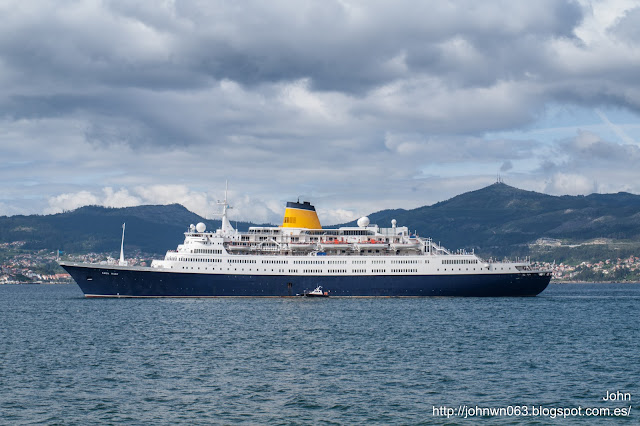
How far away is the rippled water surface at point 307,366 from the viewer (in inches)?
1106

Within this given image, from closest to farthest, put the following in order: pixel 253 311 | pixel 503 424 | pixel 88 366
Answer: pixel 503 424 < pixel 88 366 < pixel 253 311

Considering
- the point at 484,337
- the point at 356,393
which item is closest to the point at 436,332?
the point at 484,337

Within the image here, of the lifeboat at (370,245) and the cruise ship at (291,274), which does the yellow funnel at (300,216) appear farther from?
the lifeboat at (370,245)

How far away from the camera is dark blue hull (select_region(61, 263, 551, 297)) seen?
83250mm

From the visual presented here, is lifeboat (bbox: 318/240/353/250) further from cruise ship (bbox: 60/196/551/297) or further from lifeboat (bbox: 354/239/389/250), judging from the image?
lifeboat (bbox: 354/239/389/250)

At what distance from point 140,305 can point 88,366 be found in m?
37.5

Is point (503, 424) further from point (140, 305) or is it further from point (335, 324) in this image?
point (140, 305)

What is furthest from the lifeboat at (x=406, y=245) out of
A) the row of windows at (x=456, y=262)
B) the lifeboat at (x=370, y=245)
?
the row of windows at (x=456, y=262)

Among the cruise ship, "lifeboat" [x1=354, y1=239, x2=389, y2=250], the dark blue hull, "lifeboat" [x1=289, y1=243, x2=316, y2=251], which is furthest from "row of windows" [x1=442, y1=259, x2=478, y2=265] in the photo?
"lifeboat" [x1=289, y1=243, x2=316, y2=251]

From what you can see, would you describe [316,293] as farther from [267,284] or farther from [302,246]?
[302,246]

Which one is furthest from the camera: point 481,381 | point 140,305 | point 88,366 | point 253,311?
point 140,305

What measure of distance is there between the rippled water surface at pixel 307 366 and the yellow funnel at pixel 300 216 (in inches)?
1039

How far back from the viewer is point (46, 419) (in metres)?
26.5

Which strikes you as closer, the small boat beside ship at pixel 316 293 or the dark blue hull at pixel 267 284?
the dark blue hull at pixel 267 284
